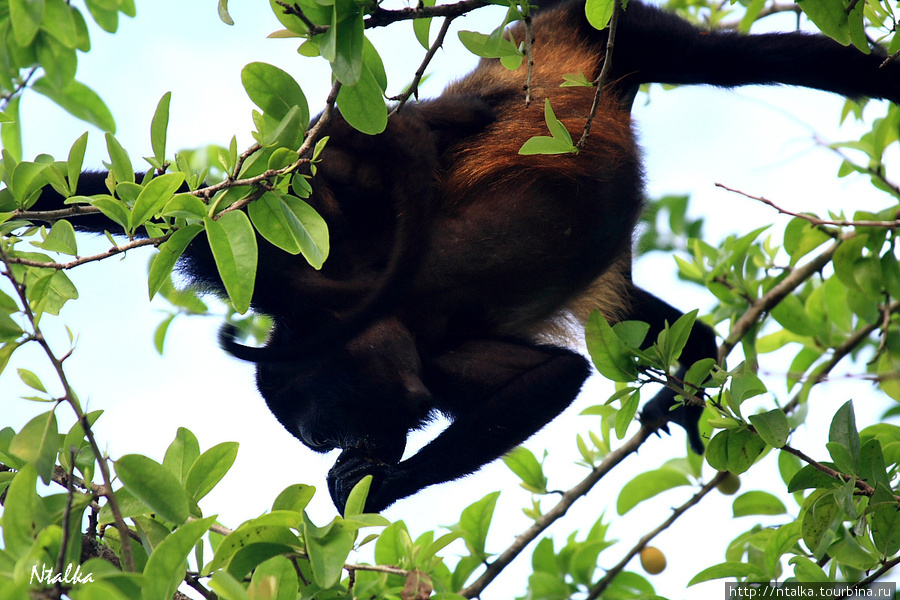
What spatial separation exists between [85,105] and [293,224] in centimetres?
70

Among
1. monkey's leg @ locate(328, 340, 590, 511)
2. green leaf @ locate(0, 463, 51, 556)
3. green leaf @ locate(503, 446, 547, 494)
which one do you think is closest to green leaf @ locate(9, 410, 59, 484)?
green leaf @ locate(0, 463, 51, 556)

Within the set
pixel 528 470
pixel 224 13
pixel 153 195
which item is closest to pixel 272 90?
pixel 224 13

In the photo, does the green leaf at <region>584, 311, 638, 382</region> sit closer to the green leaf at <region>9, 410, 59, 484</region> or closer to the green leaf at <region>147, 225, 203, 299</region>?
the green leaf at <region>147, 225, 203, 299</region>

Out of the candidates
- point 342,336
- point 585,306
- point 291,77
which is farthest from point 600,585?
point 291,77

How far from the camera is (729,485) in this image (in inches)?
135

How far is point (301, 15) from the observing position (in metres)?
1.50

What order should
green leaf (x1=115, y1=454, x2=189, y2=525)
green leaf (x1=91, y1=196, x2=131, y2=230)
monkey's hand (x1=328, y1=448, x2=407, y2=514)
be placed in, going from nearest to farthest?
1. green leaf (x1=115, y1=454, x2=189, y2=525)
2. green leaf (x1=91, y1=196, x2=131, y2=230)
3. monkey's hand (x1=328, y1=448, x2=407, y2=514)

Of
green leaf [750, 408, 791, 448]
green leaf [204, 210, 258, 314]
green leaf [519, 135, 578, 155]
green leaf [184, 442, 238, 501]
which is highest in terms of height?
green leaf [519, 135, 578, 155]

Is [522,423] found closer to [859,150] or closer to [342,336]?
[342,336]

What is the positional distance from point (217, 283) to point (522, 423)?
3.68ft

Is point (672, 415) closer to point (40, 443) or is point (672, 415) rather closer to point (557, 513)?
point (557, 513)

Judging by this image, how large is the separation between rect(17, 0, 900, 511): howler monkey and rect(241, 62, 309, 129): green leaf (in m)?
0.72

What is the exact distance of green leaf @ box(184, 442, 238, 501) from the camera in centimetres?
165

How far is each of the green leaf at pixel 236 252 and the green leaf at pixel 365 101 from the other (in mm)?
340
